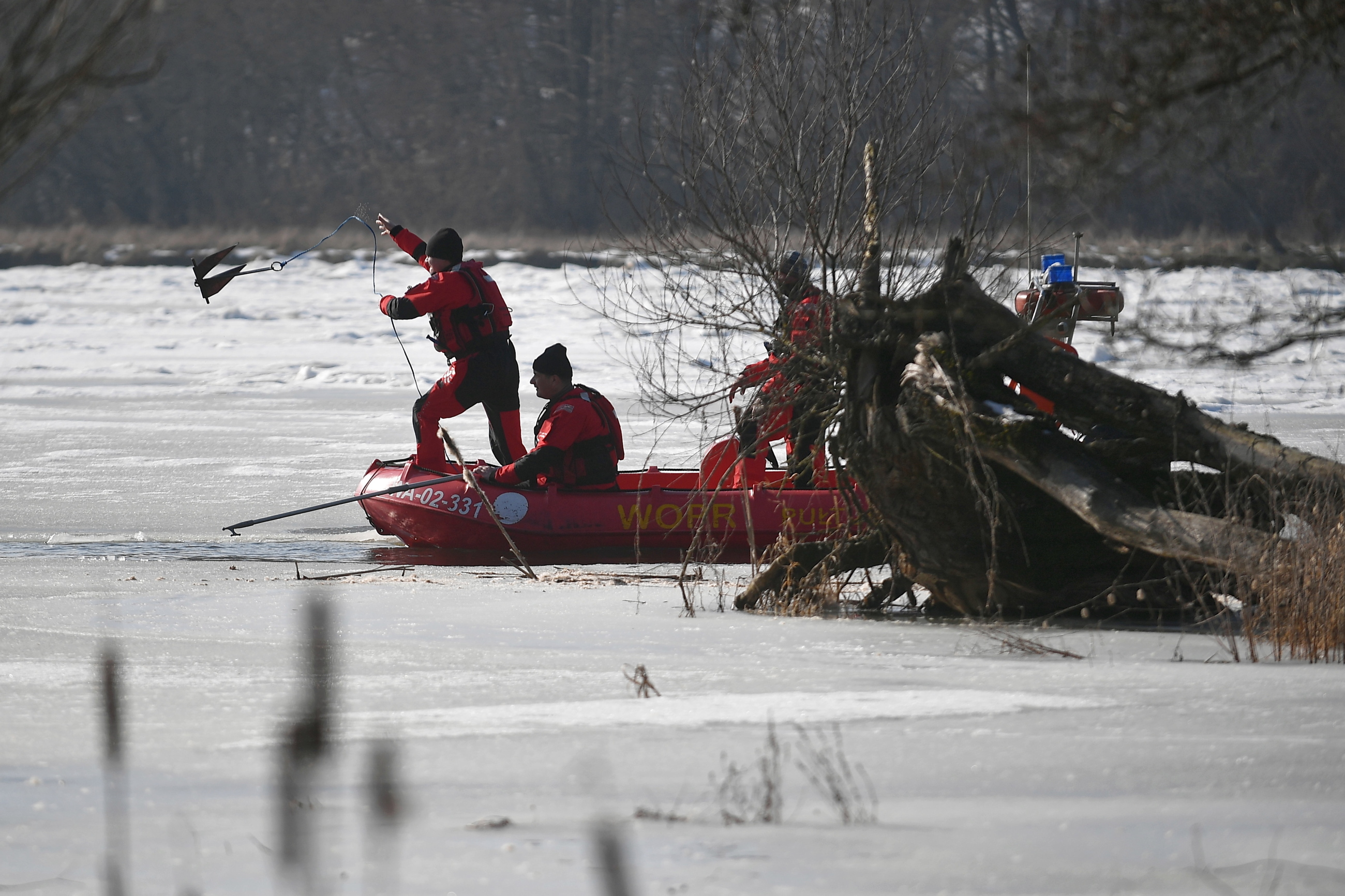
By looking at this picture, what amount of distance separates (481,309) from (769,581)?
3.49 metres

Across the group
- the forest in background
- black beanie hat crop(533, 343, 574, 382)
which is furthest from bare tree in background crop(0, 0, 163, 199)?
the forest in background

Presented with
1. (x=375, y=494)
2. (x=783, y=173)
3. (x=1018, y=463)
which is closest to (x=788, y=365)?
(x=783, y=173)

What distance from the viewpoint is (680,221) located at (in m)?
7.59

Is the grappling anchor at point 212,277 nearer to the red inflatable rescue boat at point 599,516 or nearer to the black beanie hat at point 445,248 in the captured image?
the black beanie hat at point 445,248

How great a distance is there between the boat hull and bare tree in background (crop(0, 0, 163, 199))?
19.9 ft

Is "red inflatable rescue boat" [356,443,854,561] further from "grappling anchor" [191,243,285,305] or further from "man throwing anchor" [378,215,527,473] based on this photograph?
"grappling anchor" [191,243,285,305]

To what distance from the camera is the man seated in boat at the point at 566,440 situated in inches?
338

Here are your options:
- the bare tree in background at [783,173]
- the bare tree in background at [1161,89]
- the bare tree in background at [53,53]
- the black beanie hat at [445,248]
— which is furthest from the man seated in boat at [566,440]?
the bare tree in background at [53,53]

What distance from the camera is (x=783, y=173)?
724 centimetres

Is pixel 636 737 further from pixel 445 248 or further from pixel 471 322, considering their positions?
pixel 445 248

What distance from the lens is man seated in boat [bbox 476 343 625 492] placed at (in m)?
8.59

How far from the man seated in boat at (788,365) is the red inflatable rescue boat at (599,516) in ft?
3.79

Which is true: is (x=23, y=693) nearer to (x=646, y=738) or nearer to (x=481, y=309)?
(x=646, y=738)

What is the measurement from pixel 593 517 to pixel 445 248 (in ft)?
6.38
